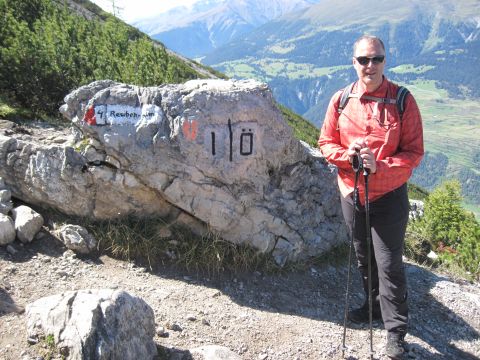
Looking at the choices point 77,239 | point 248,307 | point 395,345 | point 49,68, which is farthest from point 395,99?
point 49,68

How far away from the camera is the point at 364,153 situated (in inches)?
178

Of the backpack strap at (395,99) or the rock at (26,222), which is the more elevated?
the backpack strap at (395,99)

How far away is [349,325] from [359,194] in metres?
2.09

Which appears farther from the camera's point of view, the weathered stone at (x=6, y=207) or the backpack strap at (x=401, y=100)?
the weathered stone at (x=6, y=207)

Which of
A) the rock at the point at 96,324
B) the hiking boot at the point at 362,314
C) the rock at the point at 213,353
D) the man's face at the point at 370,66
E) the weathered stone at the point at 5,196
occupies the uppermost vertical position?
the man's face at the point at 370,66

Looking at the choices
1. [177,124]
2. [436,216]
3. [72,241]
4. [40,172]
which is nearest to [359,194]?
[177,124]

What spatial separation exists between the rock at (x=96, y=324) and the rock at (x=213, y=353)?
49 centimetres

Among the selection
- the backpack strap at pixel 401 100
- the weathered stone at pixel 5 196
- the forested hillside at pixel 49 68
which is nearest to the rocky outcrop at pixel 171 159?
the weathered stone at pixel 5 196

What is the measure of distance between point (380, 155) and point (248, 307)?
287 centimetres

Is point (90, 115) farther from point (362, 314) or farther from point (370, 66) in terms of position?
point (362, 314)

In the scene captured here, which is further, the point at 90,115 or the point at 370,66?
the point at 90,115

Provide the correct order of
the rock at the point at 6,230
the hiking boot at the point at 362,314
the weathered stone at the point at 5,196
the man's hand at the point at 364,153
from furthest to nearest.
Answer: the weathered stone at the point at 5,196 → the rock at the point at 6,230 → the hiking boot at the point at 362,314 → the man's hand at the point at 364,153

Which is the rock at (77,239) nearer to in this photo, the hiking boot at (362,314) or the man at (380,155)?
the man at (380,155)

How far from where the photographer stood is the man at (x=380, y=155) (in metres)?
4.63
